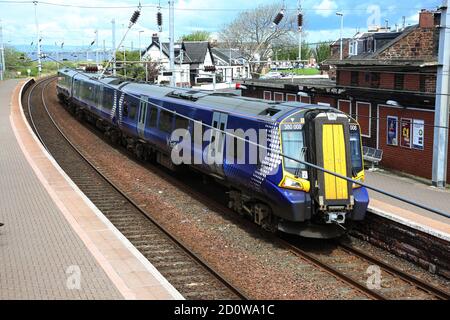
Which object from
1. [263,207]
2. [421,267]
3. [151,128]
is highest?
[151,128]

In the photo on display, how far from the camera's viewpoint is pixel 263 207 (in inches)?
467

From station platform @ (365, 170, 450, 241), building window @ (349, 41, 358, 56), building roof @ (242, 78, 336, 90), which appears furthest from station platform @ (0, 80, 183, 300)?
building window @ (349, 41, 358, 56)

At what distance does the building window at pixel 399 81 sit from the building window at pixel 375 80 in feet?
3.86

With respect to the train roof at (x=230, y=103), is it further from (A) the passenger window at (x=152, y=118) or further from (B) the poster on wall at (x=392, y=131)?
(B) the poster on wall at (x=392, y=131)

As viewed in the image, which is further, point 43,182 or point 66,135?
point 66,135

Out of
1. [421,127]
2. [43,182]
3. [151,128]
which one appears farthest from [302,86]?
[43,182]

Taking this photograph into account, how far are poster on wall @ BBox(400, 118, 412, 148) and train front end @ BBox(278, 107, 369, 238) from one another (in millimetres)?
9738

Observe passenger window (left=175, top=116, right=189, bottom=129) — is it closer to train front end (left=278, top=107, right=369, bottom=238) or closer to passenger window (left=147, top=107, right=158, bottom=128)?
passenger window (left=147, top=107, right=158, bottom=128)

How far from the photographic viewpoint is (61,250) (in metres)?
9.95

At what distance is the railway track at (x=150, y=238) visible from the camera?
941 centimetres

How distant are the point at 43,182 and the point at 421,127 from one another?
13038 mm

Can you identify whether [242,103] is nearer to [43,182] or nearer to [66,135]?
[43,182]

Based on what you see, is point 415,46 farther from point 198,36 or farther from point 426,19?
point 198,36

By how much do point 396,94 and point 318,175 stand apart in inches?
439
